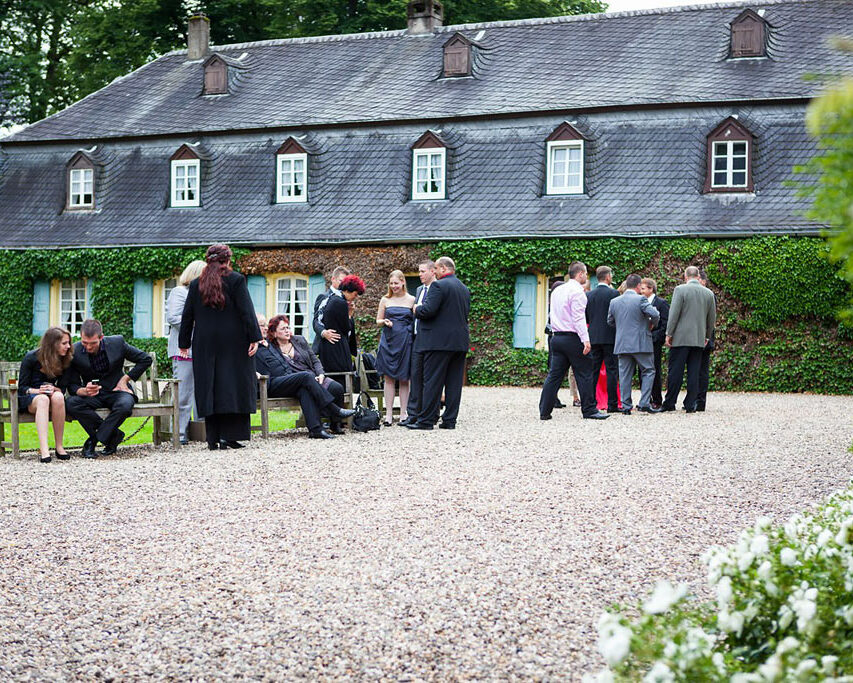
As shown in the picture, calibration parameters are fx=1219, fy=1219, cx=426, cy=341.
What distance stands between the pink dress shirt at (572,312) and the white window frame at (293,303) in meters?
12.5

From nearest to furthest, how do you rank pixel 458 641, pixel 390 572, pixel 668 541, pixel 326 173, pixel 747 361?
1. pixel 458 641
2. pixel 390 572
3. pixel 668 541
4. pixel 747 361
5. pixel 326 173

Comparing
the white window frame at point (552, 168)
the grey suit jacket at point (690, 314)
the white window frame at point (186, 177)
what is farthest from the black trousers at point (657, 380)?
the white window frame at point (186, 177)

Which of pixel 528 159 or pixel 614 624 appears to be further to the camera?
pixel 528 159

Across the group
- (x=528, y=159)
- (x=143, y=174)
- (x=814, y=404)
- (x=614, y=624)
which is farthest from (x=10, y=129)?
(x=614, y=624)

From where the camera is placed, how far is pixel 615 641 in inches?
109

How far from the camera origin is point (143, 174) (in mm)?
28500

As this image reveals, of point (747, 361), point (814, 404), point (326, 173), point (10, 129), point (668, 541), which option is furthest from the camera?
point (10, 129)

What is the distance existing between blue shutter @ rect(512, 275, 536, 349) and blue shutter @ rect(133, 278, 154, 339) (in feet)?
27.7

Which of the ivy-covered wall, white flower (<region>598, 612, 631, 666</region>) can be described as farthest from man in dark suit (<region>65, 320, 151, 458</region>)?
the ivy-covered wall

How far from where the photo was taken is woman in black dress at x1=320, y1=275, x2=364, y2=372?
43.1 ft

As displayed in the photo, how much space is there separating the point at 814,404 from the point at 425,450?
9.60 m

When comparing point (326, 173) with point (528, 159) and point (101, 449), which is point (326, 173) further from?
point (101, 449)

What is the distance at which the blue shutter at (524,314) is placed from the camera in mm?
24438

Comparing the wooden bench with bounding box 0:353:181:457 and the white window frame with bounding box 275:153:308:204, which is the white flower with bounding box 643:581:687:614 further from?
the white window frame with bounding box 275:153:308:204
